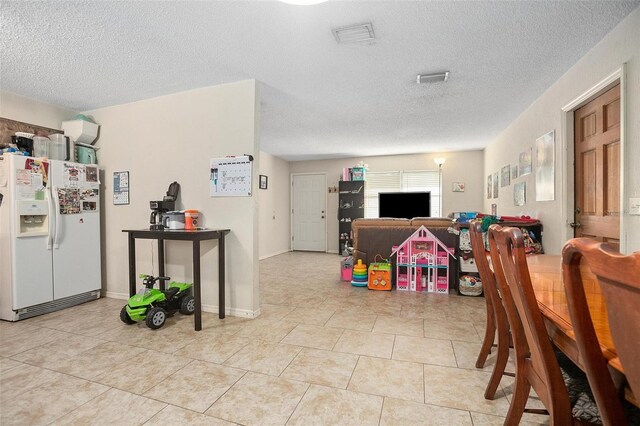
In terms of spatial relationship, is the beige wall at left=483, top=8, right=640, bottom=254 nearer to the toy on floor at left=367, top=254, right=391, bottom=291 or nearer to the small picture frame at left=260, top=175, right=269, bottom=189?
the toy on floor at left=367, top=254, right=391, bottom=291

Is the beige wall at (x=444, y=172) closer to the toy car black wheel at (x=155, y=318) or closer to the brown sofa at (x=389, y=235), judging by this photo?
the brown sofa at (x=389, y=235)

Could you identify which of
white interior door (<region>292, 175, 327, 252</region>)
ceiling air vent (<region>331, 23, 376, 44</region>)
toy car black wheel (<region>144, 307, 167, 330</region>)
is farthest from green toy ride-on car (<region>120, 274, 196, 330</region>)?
white interior door (<region>292, 175, 327, 252</region>)

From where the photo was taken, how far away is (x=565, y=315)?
0.90m

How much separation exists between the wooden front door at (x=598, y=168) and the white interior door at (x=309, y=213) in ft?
17.2

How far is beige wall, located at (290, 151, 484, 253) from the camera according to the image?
253 inches

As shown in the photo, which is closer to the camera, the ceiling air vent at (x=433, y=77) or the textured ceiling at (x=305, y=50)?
the textured ceiling at (x=305, y=50)

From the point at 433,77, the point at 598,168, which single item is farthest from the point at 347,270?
the point at 598,168

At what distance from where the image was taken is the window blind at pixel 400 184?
6695 millimetres

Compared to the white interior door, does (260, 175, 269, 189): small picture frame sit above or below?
above

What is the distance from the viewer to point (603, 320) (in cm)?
88

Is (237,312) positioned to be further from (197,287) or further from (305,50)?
(305,50)

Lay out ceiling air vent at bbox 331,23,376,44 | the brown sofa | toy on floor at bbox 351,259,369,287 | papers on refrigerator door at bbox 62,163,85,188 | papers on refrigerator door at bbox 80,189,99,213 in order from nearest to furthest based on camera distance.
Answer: ceiling air vent at bbox 331,23,376,44
papers on refrigerator door at bbox 62,163,85,188
papers on refrigerator door at bbox 80,189,99,213
the brown sofa
toy on floor at bbox 351,259,369,287

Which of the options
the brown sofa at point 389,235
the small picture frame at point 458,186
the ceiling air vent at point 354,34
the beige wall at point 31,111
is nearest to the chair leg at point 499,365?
the ceiling air vent at point 354,34

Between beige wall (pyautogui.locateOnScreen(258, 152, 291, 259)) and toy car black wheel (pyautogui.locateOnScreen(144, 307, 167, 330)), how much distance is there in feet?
12.2
